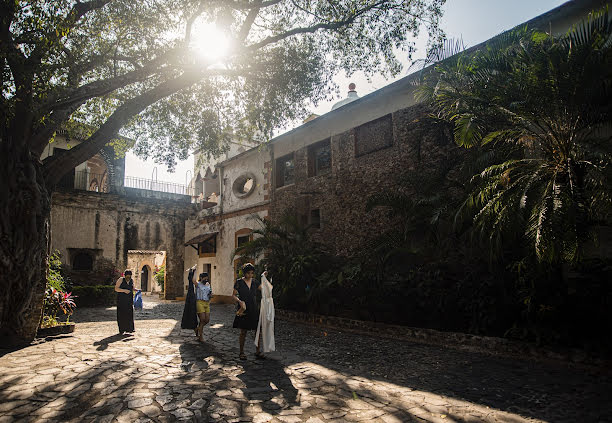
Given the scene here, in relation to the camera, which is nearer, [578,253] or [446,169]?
[578,253]

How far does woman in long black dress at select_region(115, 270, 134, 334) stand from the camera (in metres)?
9.48

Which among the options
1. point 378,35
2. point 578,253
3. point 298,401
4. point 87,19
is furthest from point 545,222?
point 87,19

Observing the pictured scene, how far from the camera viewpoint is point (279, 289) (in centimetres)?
1338

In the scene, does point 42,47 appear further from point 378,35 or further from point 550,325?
point 550,325

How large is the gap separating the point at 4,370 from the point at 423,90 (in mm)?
9480

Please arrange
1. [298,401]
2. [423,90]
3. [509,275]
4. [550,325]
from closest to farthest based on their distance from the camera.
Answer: [298,401]
[550,325]
[509,275]
[423,90]

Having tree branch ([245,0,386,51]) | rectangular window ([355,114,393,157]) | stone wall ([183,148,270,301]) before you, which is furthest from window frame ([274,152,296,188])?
tree branch ([245,0,386,51])

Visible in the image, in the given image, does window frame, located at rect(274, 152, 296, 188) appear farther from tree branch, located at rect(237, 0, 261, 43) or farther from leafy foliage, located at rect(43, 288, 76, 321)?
leafy foliage, located at rect(43, 288, 76, 321)

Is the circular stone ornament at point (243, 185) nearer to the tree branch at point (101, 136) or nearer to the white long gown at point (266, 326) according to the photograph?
the tree branch at point (101, 136)

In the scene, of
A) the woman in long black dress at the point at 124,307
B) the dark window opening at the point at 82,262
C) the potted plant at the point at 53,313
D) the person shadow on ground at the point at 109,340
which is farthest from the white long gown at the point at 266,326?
the dark window opening at the point at 82,262

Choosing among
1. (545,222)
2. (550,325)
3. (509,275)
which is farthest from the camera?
(509,275)

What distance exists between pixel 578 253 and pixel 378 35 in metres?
8.44

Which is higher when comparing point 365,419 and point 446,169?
point 446,169

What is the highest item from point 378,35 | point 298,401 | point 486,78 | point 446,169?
point 378,35
